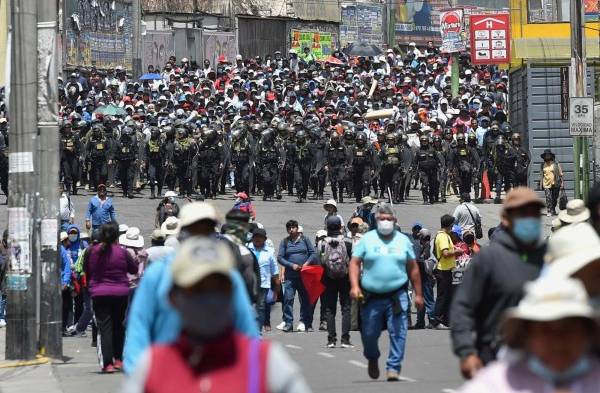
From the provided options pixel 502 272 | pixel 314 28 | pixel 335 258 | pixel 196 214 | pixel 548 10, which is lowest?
pixel 335 258

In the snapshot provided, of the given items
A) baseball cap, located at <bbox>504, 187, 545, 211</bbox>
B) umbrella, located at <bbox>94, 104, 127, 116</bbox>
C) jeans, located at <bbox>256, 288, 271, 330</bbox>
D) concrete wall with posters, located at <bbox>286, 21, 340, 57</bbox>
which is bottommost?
jeans, located at <bbox>256, 288, 271, 330</bbox>

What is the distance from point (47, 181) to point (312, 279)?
4824mm

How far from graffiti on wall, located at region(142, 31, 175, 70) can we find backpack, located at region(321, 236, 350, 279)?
4033 cm

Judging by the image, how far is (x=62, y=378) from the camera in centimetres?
1596

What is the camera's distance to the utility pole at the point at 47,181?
17203 mm

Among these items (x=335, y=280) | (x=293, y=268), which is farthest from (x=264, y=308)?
(x=335, y=280)

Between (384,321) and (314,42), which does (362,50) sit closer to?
(314,42)

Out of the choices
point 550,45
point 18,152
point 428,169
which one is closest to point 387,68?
point 550,45

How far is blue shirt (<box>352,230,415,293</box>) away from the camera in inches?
561

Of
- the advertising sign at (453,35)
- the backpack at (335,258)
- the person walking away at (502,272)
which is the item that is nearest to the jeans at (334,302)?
the backpack at (335,258)

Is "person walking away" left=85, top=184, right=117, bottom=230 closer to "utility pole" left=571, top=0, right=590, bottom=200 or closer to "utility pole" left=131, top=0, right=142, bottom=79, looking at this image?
"utility pole" left=571, top=0, right=590, bottom=200

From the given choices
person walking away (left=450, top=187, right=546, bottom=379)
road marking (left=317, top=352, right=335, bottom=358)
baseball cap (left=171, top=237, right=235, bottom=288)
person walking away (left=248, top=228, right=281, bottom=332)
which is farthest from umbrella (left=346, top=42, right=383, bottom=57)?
baseball cap (left=171, top=237, right=235, bottom=288)

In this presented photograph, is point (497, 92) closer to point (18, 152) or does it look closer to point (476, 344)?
point (18, 152)

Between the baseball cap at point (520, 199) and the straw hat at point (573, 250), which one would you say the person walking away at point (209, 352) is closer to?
the straw hat at point (573, 250)
